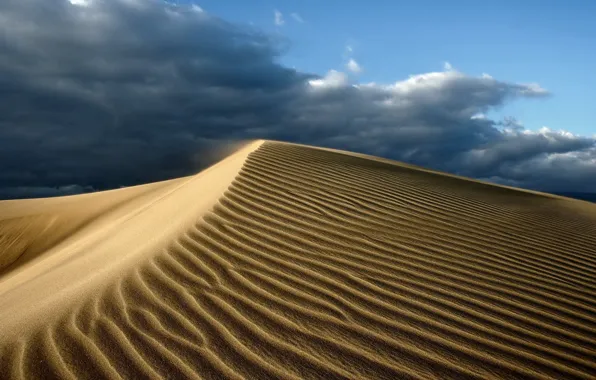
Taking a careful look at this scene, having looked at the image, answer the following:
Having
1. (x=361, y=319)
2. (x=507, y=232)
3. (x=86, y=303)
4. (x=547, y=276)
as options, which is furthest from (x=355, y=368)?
(x=507, y=232)

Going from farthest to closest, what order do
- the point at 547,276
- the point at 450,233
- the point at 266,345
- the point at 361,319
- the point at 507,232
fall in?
the point at 507,232
the point at 450,233
the point at 547,276
the point at 361,319
the point at 266,345

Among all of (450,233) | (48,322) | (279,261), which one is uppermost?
(450,233)

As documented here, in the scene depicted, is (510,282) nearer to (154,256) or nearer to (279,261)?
(279,261)

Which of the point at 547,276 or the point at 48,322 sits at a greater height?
the point at 547,276

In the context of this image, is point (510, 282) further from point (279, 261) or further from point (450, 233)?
Answer: point (279, 261)

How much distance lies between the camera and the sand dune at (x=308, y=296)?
101 inches

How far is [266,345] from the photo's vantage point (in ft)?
8.66

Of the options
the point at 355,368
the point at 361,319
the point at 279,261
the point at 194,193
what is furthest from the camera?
the point at 194,193

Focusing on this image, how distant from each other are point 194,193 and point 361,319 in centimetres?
397

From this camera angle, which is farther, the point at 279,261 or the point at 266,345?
the point at 279,261

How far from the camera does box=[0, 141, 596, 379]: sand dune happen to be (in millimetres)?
2566

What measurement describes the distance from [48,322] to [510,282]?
3.31 meters

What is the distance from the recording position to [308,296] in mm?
3184

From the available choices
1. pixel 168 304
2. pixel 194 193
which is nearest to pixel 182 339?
pixel 168 304
